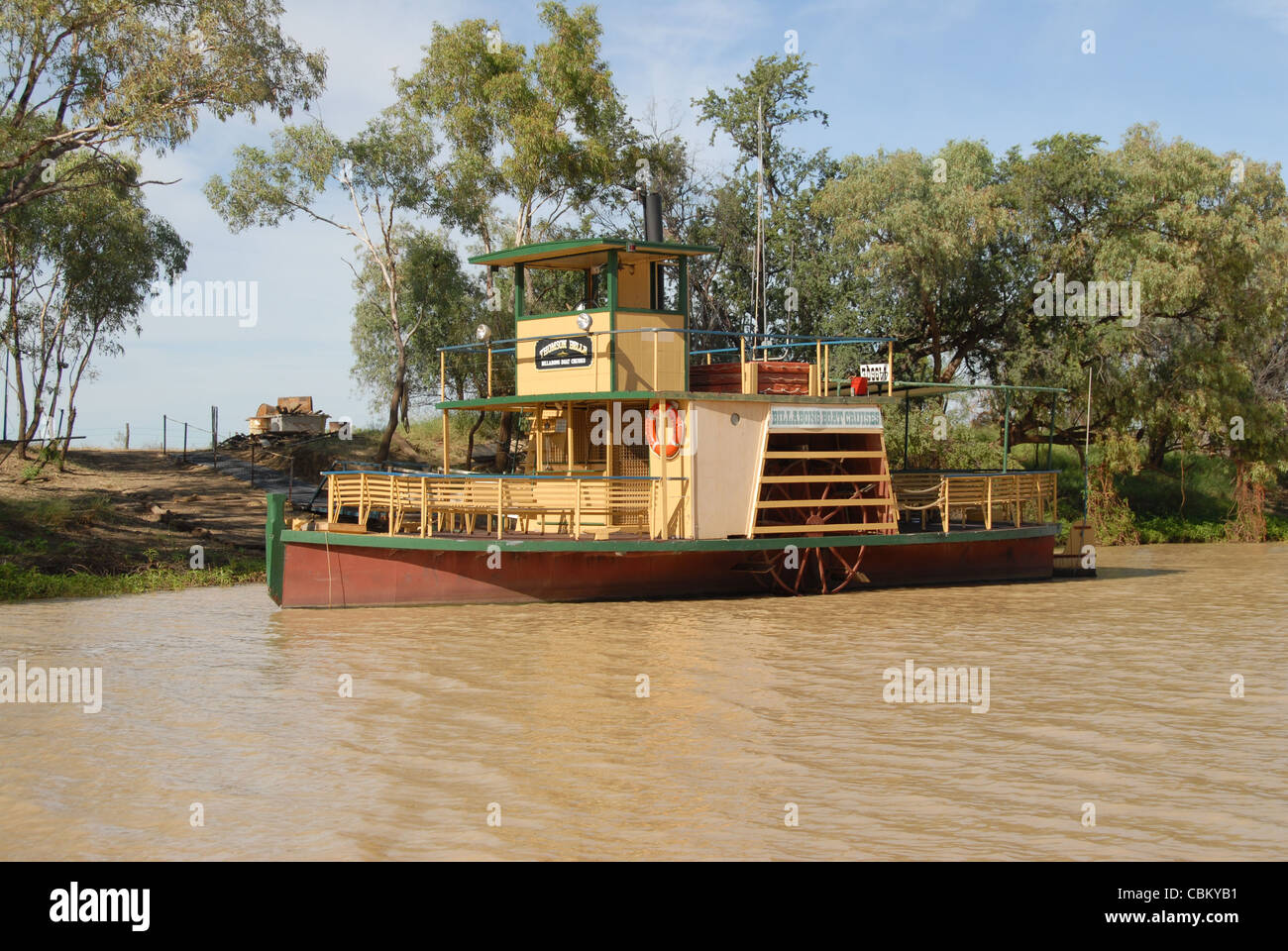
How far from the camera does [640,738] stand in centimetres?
906

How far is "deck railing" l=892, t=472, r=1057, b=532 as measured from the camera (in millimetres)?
19061

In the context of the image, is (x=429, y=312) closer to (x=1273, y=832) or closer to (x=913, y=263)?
(x=913, y=263)

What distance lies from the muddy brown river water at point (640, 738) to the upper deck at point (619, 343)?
3.64 m

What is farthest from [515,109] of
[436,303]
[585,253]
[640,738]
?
[640,738]

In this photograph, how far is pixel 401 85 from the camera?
3031 centimetres

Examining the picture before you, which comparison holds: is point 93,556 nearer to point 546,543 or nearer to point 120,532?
point 120,532

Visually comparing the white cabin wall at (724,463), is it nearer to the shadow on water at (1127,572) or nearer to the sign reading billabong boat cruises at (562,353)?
the sign reading billabong boat cruises at (562,353)

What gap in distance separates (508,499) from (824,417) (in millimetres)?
4867

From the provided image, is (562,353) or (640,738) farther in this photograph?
(562,353)

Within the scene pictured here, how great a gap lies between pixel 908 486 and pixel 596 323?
6.62m

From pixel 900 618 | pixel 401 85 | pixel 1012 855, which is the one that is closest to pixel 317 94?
pixel 401 85

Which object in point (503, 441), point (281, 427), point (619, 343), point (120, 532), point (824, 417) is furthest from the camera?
point (281, 427)

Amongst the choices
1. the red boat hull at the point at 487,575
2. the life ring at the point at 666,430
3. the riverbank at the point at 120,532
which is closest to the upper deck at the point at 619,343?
the life ring at the point at 666,430

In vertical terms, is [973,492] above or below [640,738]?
above
